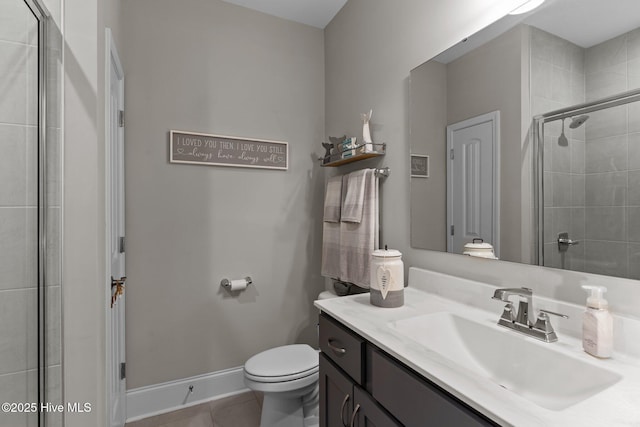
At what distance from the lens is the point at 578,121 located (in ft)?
2.94

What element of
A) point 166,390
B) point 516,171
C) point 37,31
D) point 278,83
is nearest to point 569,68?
point 516,171

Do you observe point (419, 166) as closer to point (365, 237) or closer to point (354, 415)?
point (365, 237)

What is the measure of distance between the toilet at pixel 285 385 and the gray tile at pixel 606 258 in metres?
1.31

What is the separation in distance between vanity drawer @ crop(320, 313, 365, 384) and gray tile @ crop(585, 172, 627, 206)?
792mm

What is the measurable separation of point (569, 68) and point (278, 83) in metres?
1.83

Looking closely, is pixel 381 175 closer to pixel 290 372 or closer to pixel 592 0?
pixel 592 0

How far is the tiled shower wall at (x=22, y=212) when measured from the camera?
88 centimetres

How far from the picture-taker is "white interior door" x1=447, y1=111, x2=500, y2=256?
3.74 ft

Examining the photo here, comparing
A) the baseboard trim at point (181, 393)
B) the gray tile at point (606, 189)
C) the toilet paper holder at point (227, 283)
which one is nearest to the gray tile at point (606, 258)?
the gray tile at point (606, 189)

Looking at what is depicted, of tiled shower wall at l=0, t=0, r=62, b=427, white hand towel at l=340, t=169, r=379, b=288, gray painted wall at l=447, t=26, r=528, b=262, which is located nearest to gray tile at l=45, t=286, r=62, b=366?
tiled shower wall at l=0, t=0, r=62, b=427

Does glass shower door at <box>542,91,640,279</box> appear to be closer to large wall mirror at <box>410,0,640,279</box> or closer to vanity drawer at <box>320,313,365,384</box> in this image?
large wall mirror at <box>410,0,640,279</box>

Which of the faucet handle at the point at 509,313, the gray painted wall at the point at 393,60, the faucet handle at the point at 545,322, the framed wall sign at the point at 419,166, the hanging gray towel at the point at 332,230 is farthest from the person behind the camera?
the hanging gray towel at the point at 332,230

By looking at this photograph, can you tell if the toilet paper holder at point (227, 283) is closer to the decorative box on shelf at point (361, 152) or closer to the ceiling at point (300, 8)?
the decorative box on shelf at point (361, 152)

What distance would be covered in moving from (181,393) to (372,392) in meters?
1.61
